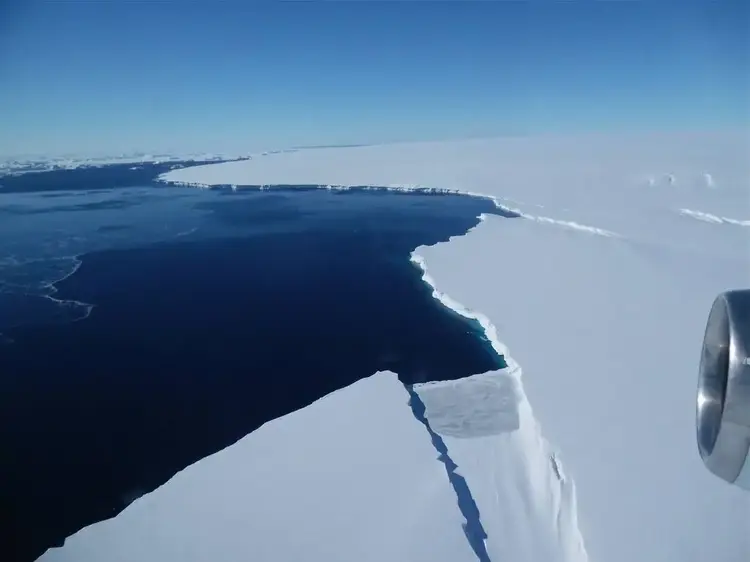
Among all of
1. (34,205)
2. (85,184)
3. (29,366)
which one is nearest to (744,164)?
(29,366)

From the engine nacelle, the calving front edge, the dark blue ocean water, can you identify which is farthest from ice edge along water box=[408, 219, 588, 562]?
the engine nacelle

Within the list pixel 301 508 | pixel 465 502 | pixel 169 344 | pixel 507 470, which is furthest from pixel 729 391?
pixel 169 344

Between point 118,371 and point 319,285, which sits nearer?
point 118,371

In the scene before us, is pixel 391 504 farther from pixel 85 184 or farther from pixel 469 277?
pixel 85 184

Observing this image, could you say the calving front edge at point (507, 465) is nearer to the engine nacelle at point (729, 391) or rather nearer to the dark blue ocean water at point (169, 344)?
the dark blue ocean water at point (169, 344)

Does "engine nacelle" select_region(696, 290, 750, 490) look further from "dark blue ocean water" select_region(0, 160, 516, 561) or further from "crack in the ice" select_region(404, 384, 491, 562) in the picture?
"dark blue ocean water" select_region(0, 160, 516, 561)
